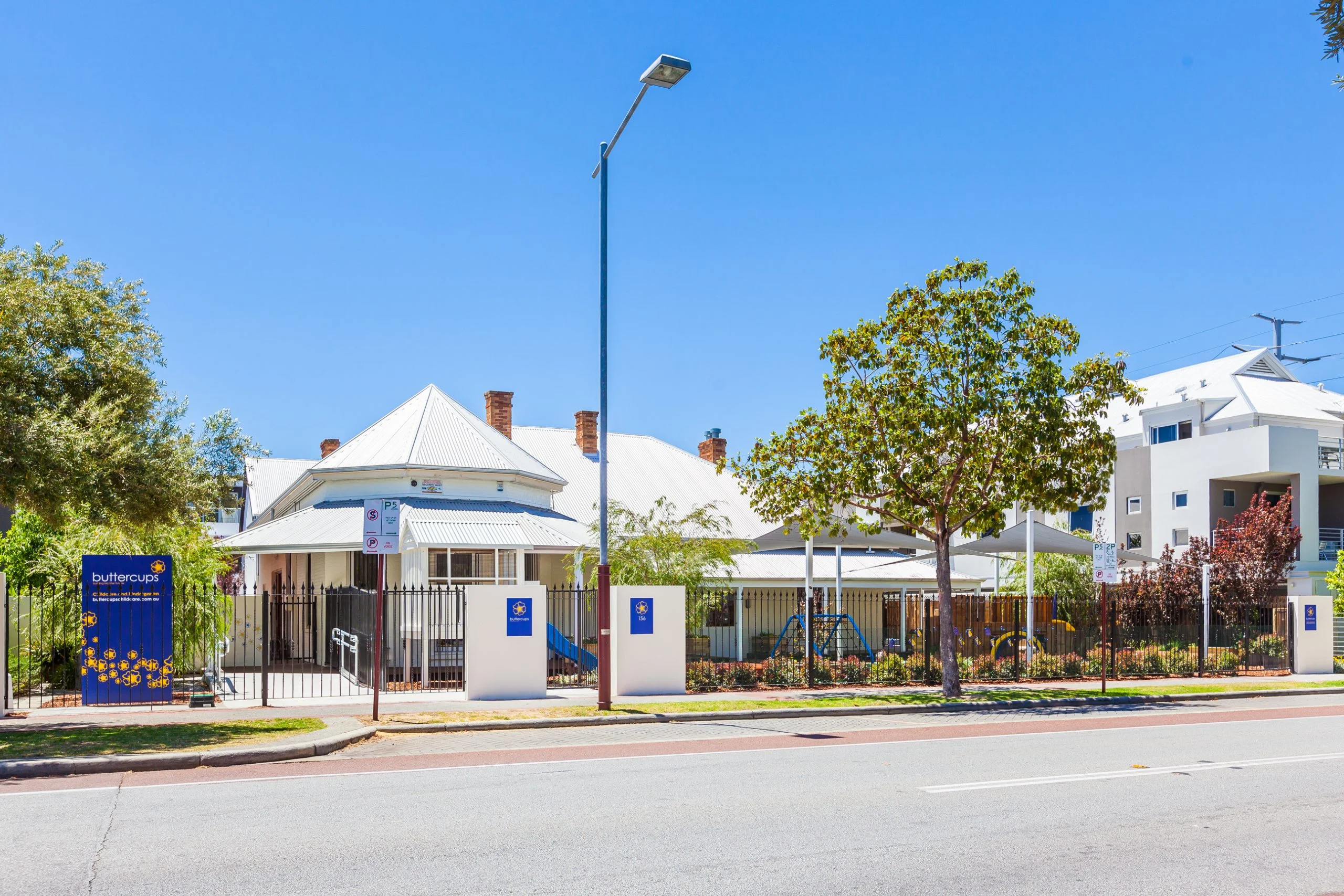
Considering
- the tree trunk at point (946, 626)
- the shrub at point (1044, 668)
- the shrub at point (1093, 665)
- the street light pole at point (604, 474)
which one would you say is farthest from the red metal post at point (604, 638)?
the shrub at point (1093, 665)

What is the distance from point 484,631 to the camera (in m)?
18.9

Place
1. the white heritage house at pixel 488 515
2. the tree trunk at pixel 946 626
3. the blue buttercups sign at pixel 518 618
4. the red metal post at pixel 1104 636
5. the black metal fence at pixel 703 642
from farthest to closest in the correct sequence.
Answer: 1. the white heritage house at pixel 488 515
2. the red metal post at pixel 1104 636
3. the tree trunk at pixel 946 626
4. the black metal fence at pixel 703 642
5. the blue buttercups sign at pixel 518 618

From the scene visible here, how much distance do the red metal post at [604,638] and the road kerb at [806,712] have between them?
77cm

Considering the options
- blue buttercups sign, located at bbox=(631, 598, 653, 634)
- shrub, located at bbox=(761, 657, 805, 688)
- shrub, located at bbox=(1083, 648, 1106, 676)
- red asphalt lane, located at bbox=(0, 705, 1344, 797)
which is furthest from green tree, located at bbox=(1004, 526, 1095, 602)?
blue buttercups sign, located at bbox=(631, 598, 653, 634)

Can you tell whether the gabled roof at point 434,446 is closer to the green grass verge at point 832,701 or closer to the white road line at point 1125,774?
the green grass verge at point 832,701

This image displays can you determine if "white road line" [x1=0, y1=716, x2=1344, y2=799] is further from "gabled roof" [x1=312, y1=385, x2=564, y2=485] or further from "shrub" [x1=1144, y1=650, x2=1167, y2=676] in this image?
"gabled roof" [x1=312, y1=385, x2=564, y2=485]

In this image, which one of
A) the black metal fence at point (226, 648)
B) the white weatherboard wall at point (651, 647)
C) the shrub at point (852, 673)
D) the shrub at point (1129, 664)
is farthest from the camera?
the shrub at point (1129, 664)

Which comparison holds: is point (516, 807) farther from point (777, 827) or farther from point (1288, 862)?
point (1288, 862)

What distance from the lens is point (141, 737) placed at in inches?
531

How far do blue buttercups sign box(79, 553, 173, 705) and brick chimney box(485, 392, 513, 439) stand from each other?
21.9 meters

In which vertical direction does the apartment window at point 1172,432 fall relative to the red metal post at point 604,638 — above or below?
above

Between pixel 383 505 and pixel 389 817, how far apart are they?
7150 millimetres

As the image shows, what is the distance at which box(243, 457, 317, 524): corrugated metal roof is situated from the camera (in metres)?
41.8

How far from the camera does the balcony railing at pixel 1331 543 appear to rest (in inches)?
1719
